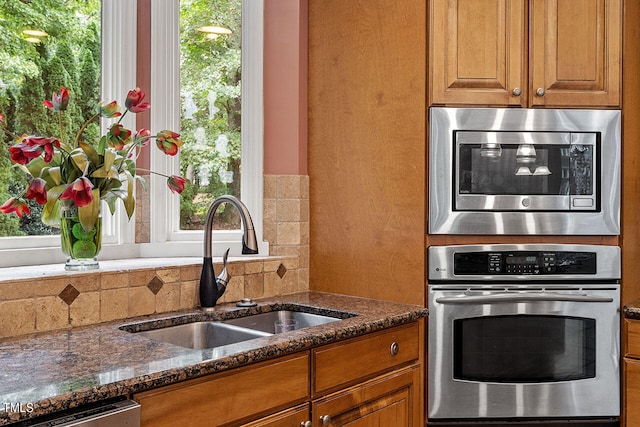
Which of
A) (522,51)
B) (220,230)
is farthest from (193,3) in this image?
(522,51)

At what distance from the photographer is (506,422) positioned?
89.7 inches

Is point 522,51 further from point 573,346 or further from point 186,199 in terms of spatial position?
point 186,199

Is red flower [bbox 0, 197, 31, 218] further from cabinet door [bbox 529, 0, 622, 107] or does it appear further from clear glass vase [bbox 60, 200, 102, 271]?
cabinet door [bbox 529, 0, 622, 107]

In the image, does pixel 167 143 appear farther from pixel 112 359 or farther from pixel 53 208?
pixel 112 359

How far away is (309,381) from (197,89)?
4.27ft

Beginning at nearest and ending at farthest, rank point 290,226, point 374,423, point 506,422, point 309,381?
point 309,381, point 374,423, point 506,422, point 290,226

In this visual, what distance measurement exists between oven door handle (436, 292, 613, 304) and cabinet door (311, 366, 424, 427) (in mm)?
380

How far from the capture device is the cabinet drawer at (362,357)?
1.65 metres

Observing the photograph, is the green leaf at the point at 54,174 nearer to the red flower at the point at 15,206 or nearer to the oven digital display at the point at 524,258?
the red flower at the point at 15,206

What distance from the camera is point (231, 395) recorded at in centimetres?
141

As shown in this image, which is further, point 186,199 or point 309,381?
point 186,199

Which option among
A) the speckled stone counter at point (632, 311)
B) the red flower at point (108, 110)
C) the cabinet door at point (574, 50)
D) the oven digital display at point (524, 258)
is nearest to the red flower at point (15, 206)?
the red flower at point (108, 110)

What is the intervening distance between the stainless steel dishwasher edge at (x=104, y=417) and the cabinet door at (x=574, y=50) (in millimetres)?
1807

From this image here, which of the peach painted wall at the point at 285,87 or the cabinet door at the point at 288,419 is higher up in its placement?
the peach painted wall at the point at 285,87
